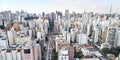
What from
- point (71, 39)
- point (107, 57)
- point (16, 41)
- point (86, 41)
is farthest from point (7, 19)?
point (107, 57)

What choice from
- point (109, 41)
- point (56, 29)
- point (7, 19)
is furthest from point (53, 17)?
point (109, 41)

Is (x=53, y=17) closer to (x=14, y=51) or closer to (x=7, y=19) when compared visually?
(x=7, y=19)

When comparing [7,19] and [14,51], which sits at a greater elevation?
[7,19]

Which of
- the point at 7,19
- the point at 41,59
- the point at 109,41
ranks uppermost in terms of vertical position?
the point at 7,19

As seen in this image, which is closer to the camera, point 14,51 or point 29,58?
point 29,58

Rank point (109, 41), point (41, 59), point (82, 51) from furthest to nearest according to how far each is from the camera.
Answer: point (109, 41) → point (82, 51) → point (41, 59)

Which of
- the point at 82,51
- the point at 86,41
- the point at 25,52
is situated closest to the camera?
the point at 25,52

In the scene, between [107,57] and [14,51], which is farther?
[107,57]

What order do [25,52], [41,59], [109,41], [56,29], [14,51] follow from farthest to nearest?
[56,29]
[109,41]
[41,59]
[14,51]
[25,52]

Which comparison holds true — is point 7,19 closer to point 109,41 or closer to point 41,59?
point 41,59
